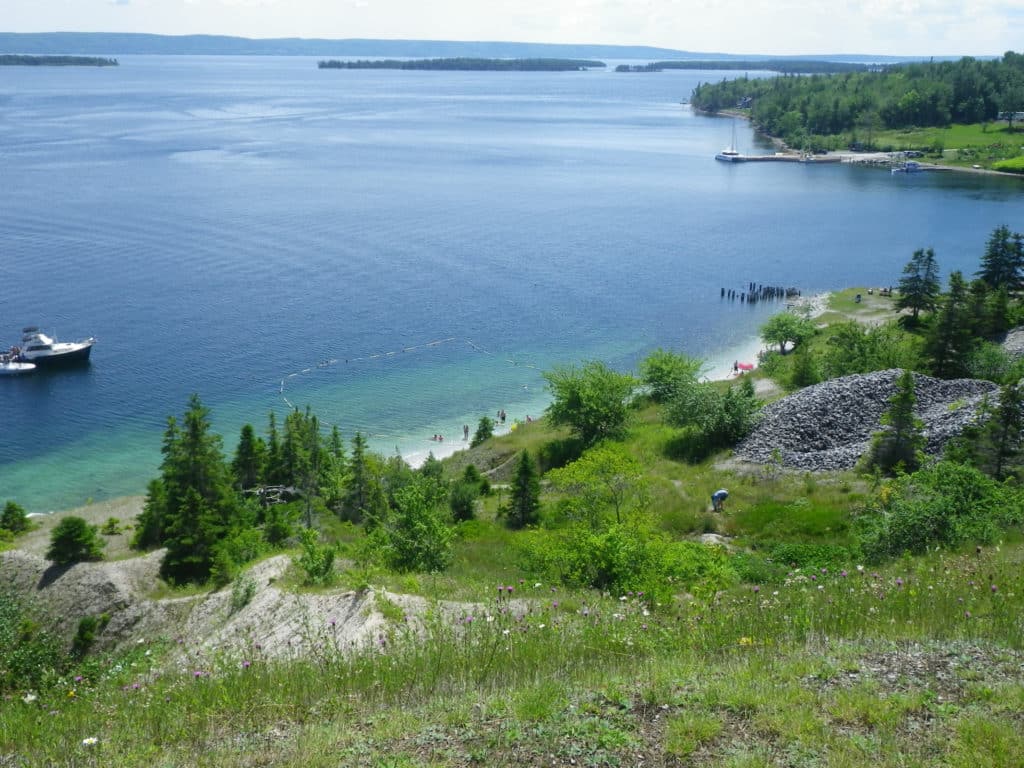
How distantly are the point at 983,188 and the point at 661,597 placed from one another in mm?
144837

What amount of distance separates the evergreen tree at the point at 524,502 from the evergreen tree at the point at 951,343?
1010 inches

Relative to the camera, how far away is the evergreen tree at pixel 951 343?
44.5 meters

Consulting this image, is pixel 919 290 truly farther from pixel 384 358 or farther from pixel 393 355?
pixel 384 358

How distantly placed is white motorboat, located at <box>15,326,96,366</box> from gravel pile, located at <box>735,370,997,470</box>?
161 feet

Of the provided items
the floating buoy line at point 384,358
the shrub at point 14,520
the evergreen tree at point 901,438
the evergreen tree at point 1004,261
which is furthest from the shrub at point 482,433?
the evergreen tree at point 1004,261

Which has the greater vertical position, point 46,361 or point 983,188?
point 983,188

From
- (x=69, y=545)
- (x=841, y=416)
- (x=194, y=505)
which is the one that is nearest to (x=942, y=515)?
(x=841, y=416)

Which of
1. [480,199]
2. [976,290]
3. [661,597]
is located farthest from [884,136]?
[661,597]

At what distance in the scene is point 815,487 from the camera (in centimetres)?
3108

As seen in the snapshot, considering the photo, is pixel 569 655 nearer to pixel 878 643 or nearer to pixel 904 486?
pixel 878 643

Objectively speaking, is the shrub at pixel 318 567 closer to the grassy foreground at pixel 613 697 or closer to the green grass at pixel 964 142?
the grassy foreground at pixel 613 697

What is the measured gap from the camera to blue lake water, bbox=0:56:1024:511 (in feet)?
186

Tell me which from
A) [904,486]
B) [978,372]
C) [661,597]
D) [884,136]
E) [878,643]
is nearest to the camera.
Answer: [878,643]

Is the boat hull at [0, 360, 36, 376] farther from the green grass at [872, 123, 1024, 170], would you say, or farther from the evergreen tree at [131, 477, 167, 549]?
the green grass at [872, 123, 1024, 170]
